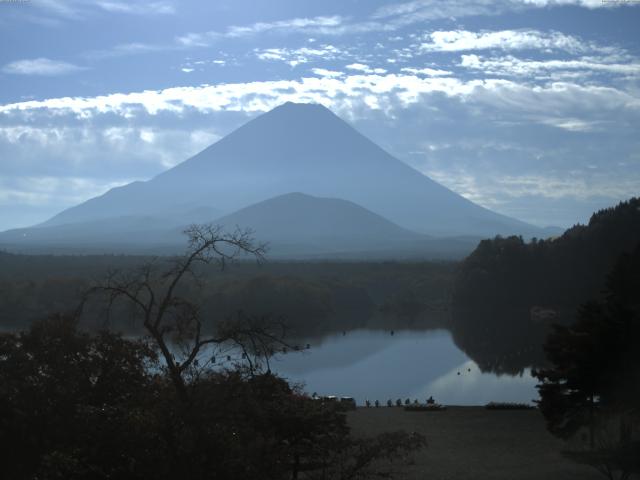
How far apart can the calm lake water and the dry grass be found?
359 centimetres

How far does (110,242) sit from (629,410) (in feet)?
568

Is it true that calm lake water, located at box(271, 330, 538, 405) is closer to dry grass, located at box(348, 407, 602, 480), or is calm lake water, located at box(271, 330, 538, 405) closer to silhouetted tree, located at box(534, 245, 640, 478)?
dry grass, located at box(348, 407, 602, 480)

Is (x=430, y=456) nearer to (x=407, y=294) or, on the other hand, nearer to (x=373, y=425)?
(x=373, y=425)

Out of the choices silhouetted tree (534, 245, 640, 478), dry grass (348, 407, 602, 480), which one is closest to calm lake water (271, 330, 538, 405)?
dry grass (348, 407, 602, 480)

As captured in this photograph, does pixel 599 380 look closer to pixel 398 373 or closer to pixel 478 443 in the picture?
pixel 478 443

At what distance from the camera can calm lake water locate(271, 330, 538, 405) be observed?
24844mm

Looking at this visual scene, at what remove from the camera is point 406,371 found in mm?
29719

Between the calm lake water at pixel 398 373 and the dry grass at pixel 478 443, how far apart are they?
11.8ft

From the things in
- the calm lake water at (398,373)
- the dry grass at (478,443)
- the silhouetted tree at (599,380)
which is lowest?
the calm lake water at (398,373)

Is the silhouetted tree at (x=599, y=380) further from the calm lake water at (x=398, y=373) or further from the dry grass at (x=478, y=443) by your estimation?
the calm lake water at (x=398, y=373)

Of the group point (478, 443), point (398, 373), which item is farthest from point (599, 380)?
point (398, 373)

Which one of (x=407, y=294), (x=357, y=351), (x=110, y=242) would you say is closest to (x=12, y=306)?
(x=357, y=351)

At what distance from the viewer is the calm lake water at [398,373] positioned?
81.5 feet

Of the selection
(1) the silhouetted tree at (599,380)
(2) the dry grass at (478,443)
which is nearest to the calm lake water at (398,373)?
(2) the dry grass at (478,443)
